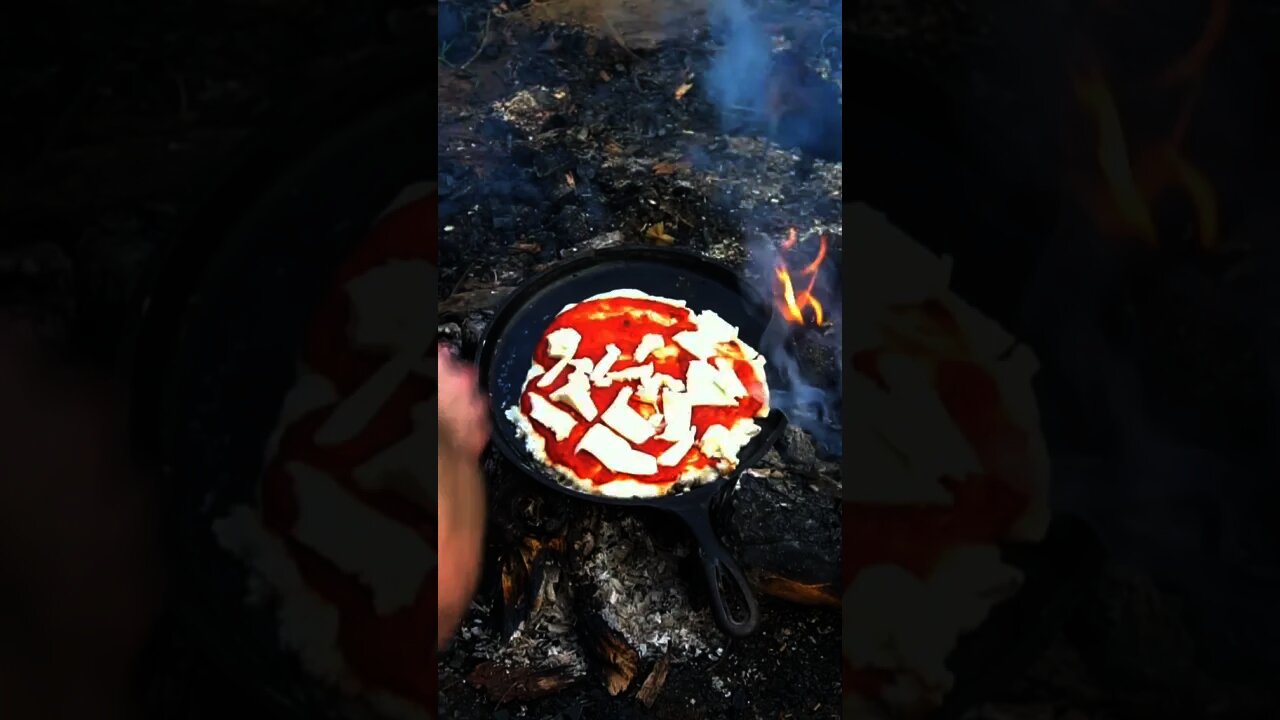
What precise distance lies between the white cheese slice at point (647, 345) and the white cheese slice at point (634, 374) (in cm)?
4

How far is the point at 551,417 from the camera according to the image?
2562 millimetres

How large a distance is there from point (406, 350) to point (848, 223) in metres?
0.97

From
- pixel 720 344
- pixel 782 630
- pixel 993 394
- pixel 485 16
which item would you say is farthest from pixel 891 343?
pixel 485 16

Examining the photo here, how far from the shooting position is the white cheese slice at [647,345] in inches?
103

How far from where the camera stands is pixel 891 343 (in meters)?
1.83

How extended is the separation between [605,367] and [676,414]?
26 centimetres

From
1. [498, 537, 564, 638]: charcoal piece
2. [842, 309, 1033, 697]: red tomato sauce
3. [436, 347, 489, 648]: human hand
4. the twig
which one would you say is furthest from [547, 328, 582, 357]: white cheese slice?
the twig

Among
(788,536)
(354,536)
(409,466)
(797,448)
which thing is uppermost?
(409,466)

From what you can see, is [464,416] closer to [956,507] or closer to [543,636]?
[543,636]

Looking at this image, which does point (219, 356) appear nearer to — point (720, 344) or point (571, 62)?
point (720, 344)

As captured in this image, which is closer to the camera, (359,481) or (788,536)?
(359,481)

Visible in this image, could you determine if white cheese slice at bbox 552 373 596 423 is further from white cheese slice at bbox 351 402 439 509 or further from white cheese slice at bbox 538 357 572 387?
white cheese slice at bbox 351 402 439 509

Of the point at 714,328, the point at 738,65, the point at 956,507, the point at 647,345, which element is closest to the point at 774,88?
the point at 738,65

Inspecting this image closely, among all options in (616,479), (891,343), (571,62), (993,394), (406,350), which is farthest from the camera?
(571,62)
